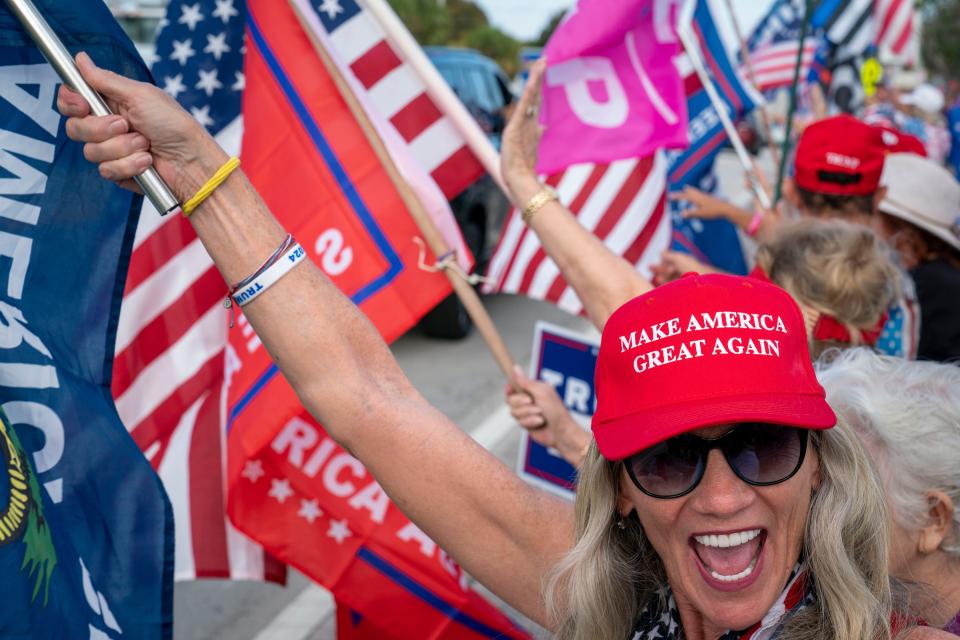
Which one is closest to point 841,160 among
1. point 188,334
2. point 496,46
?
point 188,334

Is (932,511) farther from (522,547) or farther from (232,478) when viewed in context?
(232,478)

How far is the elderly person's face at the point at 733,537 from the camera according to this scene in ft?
5.54

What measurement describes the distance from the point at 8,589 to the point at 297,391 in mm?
584

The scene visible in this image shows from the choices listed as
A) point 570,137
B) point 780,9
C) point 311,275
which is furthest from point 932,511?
point 780,9

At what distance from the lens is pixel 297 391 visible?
Answer: 2.06 m

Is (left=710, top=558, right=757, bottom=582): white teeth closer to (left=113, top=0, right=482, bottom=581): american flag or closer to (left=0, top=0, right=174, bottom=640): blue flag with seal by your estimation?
(left=0, top=0, right=174, bottom=640): blue flag with seal

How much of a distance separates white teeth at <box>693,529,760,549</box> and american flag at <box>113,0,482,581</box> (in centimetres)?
176

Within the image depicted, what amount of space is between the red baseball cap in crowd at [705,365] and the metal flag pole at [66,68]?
78 cm

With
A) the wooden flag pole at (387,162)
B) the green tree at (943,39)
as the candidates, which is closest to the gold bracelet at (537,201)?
the wooden flag pole at (387,162)

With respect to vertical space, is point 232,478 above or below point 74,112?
below

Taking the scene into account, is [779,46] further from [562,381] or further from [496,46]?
[496,46]

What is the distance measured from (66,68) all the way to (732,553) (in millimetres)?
1303

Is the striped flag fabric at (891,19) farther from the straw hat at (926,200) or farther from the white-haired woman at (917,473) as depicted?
the white-haired woman at (917,473)

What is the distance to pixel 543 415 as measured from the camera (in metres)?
2.97
